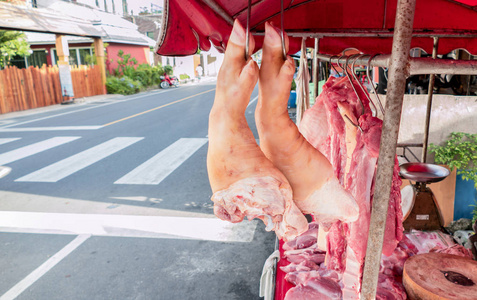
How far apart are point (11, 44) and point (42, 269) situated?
16.7m

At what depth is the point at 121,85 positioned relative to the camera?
21.1m

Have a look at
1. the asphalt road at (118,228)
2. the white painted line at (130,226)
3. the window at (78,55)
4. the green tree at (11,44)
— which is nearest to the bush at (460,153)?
the asphalt road at (118,228)

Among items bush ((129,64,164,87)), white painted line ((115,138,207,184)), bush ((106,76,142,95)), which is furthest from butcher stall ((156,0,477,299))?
bush ((129,64,164,87))

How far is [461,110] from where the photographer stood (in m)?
4.44

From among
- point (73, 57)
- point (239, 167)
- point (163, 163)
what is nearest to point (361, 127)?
point (239, 167)

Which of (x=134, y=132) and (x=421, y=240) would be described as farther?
(x=134, y=132)

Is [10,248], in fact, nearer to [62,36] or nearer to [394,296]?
[394,296]

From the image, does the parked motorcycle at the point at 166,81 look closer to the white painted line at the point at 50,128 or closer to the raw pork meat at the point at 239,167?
the white painted line at the point at 50,128

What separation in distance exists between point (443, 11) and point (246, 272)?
281 centimetres

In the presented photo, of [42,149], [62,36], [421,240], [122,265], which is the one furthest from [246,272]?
[62,36]

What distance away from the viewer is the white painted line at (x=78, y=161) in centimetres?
641

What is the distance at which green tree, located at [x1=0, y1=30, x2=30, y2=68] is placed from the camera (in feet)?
52.8

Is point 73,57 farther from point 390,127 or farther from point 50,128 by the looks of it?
point 390,127

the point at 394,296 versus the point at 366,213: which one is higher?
the point at 366,213
